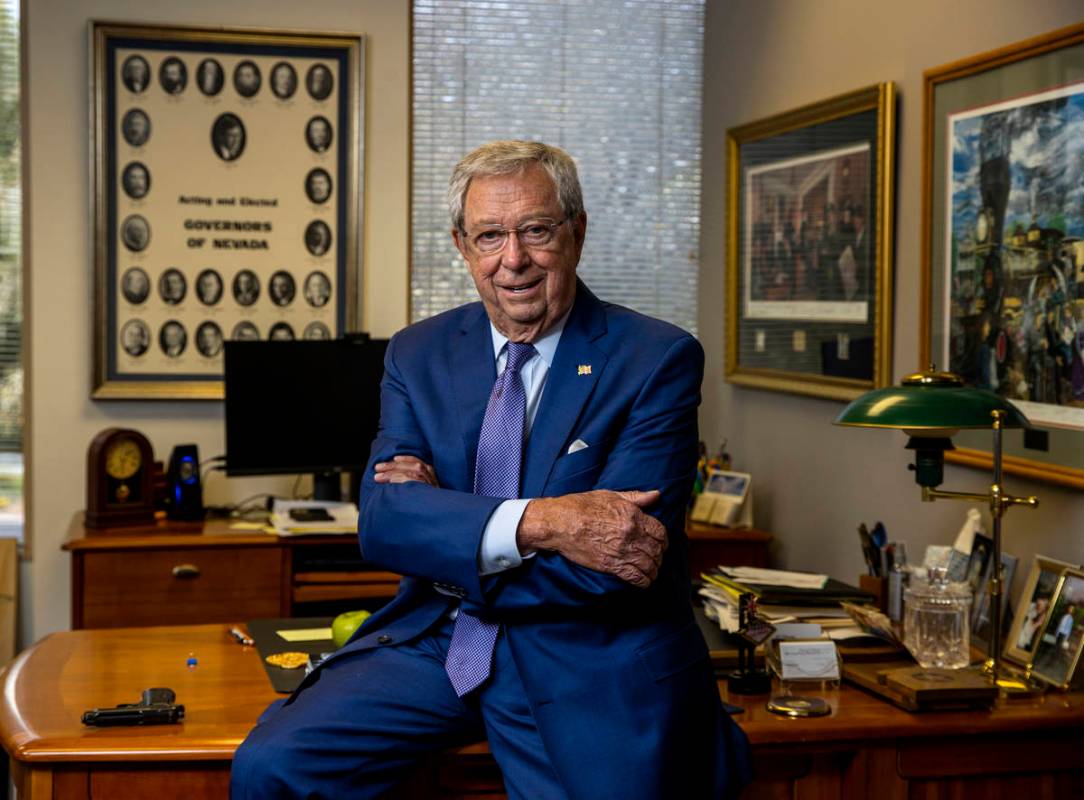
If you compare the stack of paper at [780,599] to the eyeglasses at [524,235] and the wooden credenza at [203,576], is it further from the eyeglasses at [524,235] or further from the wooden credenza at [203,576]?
the wooden credenza at [203,576]

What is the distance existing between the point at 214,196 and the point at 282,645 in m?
2.17

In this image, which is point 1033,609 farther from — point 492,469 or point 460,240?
point 460,240

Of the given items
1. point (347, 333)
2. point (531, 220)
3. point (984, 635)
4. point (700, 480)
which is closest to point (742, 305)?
point (700, 480)

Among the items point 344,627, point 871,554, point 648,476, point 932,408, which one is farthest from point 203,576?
point 932,408

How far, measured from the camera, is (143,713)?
2195 mm

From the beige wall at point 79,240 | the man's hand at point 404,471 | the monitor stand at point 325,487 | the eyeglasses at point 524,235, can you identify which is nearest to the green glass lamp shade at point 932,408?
the eyeglasses at point 524,235

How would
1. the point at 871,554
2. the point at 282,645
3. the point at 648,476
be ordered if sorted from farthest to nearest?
the point at 871,554, the point at 282,645, the point at 648,476

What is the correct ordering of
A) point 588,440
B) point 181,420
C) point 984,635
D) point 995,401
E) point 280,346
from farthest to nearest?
point 181,420, point 280,346, point 984,635, point 995,401, point 588,440

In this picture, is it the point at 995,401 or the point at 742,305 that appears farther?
the point at 742,305

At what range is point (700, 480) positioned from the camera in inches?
174

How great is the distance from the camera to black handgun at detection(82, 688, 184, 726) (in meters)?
2.18

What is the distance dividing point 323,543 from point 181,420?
0.80 metres

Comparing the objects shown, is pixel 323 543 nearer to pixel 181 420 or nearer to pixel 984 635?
pixel 181 420

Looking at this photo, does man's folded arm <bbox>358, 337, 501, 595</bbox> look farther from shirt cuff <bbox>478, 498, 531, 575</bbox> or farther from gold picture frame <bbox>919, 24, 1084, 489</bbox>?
gold picture frame <bbox>919, 24, 1084, 489</bbox>
